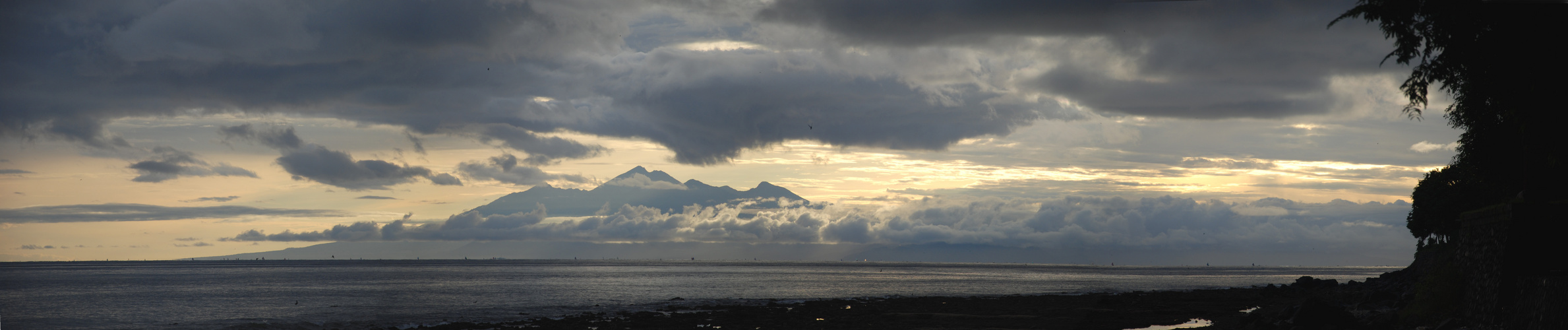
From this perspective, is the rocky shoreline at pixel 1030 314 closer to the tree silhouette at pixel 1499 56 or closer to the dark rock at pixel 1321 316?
the dark rock at pixel 1321 316

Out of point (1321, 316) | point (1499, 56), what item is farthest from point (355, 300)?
point (1499, 56)

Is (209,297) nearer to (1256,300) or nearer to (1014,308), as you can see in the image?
(1014,308)

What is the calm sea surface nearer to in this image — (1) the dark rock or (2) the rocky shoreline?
(2) the rocky shoreline

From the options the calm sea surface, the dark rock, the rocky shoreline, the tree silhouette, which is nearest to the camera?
the tree silhouette

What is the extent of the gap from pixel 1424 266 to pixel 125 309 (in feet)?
312

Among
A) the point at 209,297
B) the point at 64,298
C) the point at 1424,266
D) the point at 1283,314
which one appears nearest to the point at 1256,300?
the point at 1424,266

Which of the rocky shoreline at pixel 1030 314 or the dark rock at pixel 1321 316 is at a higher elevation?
the dark rock at pixel 1321 316

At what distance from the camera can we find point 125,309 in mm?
65375

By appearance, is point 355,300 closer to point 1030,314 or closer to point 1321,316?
point 1030,314

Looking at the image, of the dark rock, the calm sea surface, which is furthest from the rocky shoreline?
the calm sea surface

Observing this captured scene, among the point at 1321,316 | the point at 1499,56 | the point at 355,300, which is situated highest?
the point at 1499,56

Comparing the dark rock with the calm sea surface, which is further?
the calm sea surface


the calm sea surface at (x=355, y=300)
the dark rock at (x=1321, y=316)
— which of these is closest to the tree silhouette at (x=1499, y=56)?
the dark rock at (x=1321, y=316)

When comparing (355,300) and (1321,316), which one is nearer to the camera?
(1321,316)
